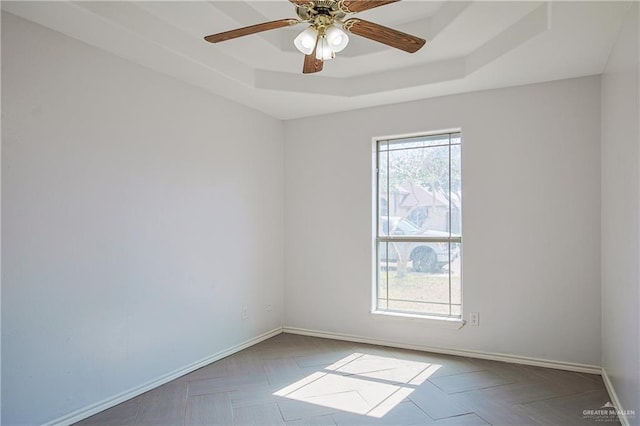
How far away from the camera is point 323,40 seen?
7.08ft

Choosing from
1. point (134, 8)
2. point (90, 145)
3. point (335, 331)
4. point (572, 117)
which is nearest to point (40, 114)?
point (90, 145)

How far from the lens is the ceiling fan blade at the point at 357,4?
1.81 metres

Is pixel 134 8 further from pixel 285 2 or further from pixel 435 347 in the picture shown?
pixel 435 347

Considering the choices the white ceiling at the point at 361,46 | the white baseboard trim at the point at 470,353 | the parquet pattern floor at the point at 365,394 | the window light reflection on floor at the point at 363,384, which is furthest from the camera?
the white baseboard trim at the point at 470,353

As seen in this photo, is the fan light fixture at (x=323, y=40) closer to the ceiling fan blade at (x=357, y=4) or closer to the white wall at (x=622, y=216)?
the ceiling fan blade at (x=357, y=4)

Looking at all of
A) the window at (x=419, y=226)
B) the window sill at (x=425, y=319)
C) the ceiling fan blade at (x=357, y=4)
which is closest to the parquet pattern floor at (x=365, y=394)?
the window sill at (x=425, y=319)

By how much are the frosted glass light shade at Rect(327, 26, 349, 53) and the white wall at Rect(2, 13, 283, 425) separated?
166cm

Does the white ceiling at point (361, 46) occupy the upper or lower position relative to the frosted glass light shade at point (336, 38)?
upper

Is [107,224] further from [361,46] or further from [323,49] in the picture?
[361,46]

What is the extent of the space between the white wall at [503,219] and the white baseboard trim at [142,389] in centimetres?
99

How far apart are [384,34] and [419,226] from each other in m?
2.35

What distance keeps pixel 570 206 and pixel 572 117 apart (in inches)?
28.8

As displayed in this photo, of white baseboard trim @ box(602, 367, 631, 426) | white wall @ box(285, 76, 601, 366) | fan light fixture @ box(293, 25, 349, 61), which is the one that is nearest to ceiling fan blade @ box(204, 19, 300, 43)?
fan light fixture @ box(293, 25, 349, 61)

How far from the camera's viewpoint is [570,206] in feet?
11.0
